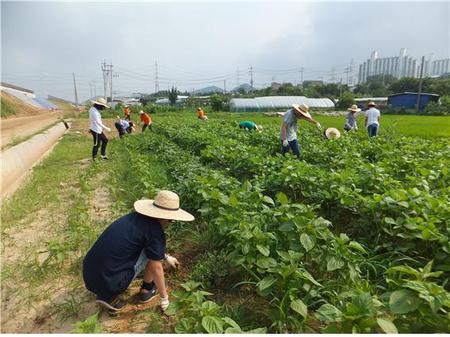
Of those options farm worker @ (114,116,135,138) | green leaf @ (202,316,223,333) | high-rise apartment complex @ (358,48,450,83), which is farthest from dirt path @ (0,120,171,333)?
high-rise apartment complex @ (358,48,450,83)

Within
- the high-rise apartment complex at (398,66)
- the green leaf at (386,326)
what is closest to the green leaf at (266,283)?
the green leaf at (386,326)

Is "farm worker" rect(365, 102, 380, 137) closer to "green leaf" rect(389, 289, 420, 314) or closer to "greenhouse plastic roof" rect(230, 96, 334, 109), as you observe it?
"green leaf" rect(389, 289, 420, 314)

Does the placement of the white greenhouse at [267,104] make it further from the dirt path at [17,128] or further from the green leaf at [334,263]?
the green leaf at [334,263]

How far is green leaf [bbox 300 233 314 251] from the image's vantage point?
280cm

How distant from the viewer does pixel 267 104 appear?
54.0m

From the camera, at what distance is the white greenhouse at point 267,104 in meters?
50.9

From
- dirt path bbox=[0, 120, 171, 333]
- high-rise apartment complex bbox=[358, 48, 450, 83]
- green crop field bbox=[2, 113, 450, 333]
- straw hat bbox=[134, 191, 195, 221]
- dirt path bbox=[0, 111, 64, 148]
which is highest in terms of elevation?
high-rise apartment complex bbox=[358, 48, 450, 83]

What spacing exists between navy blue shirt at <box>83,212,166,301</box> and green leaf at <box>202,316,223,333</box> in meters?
0.90

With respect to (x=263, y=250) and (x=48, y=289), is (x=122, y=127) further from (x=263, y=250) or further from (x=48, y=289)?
(x=263, y=250)

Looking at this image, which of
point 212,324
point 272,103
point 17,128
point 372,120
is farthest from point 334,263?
point 272,103

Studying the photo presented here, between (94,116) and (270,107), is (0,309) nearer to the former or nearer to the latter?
(94,116)

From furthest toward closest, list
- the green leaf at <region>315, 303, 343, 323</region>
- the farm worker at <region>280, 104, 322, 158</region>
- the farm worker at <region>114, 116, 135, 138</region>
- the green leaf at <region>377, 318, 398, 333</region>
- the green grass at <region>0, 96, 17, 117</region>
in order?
1. the green grass at <region>0, 96, 17, 117</region>
2. the farm worker at <region>114, 116, 135, 138</region>
3. the farm worker at <region>280, 104, 322, 158</region>
4. the green leaf at <region>315, 303, 343, 323</region>
5. the green leaf at <region>377, 318, 398, 333</region>

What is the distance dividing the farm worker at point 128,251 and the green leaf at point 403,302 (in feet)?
5.48

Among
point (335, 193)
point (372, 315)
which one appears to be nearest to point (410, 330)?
point (372, 315)
